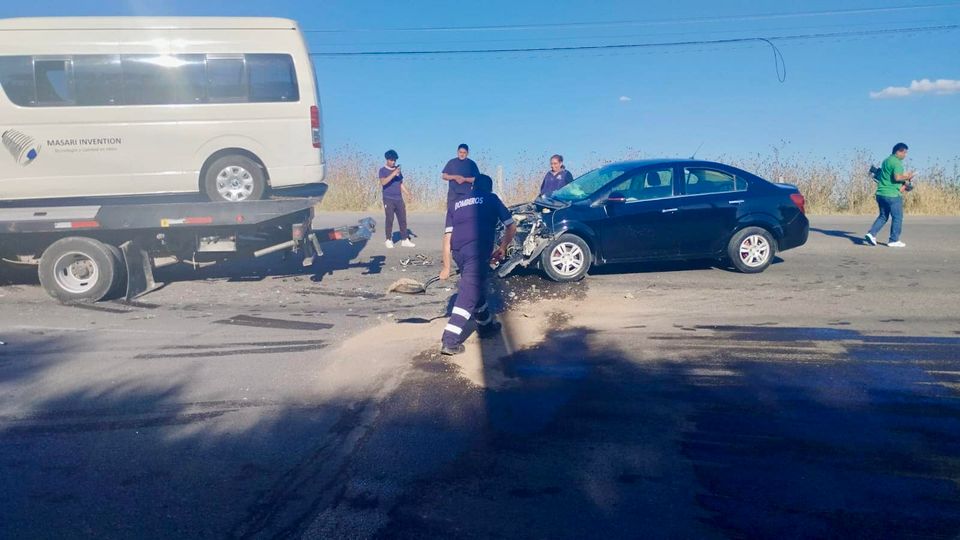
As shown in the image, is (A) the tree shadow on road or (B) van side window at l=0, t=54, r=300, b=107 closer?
(A) the tree shadow on road

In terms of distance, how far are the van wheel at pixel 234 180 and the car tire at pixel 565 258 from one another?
153 inches

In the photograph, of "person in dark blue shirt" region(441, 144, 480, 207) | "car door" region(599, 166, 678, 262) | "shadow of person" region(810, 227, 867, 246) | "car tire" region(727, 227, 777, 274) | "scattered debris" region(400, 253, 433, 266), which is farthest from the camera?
"shadow of person" region(810, 227, 867, 246)

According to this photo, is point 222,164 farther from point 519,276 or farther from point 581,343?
point 581,343

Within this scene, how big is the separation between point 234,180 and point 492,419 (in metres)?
6.23

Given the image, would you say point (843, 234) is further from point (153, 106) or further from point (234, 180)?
point (153, 106)

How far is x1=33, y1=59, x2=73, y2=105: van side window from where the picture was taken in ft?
29.3

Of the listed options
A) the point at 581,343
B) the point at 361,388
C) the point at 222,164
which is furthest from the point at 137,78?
the point at 581,343

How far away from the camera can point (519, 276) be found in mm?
10227

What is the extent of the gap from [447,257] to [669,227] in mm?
4320

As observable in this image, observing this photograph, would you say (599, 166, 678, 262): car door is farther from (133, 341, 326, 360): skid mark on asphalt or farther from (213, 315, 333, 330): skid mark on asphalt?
(133, 341, 326, 360): skid mark on asphalt

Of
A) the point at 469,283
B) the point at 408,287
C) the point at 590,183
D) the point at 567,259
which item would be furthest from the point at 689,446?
the point at 590,183

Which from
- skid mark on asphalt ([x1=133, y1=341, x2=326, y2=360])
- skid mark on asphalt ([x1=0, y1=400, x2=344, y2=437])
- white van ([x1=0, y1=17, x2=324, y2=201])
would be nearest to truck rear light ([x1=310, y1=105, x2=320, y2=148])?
white van ([x1=0, y1=17, x2=324, y2=201])

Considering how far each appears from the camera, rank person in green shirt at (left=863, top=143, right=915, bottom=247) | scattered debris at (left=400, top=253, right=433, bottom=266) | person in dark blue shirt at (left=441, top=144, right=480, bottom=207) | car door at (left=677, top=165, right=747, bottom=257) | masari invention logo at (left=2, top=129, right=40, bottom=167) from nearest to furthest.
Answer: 1. masari invention logo at (left=2, top=129, right=40, bottom=167)
2. car door at (left=677, top=165, right=747, bottom=257)
3. person in dark blue shirt at (left=441, top=144, right=480, bottom=207)
4. scattered debris at (left=400, top=253, right=433, bottom=266)
5. person in green shirt at (left=863, top=143, right=915, bottom=247)

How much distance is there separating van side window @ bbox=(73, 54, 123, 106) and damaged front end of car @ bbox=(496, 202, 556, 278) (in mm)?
5140
